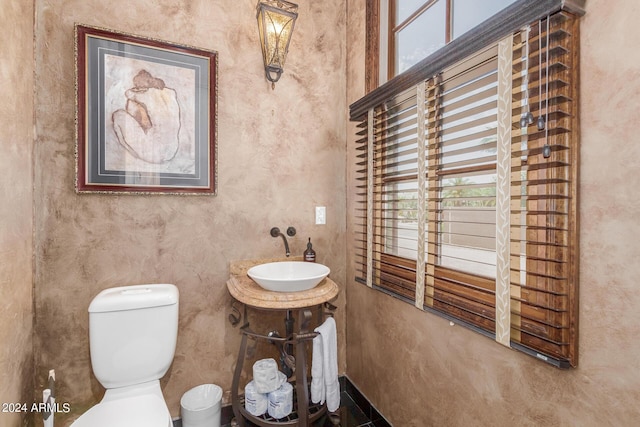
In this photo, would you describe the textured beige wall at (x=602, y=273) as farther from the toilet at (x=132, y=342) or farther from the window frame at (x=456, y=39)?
the toilet at (x=132, y=342)

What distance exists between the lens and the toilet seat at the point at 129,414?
121 cm

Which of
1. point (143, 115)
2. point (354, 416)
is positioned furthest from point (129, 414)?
point (143, 115)

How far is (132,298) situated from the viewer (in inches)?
58.6

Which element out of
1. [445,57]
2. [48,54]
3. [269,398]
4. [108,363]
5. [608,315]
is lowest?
[269,398]

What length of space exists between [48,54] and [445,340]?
233 centimetres

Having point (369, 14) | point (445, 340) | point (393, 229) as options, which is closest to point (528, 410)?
point (445, 340)

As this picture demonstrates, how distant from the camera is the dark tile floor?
72.1 inches

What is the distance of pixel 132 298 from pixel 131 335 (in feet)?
0.57

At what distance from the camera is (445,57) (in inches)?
49.5

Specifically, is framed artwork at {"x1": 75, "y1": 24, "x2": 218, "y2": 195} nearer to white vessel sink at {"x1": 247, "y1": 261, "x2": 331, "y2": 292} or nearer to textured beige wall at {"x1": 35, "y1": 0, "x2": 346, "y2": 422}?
textured beige wall at {"x1": 35, "y1": 0, "x2": 346, "y2": 422}

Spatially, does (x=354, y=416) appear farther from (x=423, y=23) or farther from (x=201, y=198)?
(x=423, y=23)

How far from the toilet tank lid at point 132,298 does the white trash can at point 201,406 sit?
621mm

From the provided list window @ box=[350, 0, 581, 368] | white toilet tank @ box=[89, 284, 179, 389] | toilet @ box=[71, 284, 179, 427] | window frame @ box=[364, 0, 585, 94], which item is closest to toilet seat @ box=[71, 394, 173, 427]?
toilet @ box=[71, 284, 179, 427]

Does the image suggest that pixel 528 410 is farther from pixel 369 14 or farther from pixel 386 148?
pixel 369 14
